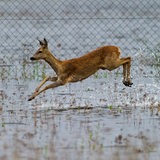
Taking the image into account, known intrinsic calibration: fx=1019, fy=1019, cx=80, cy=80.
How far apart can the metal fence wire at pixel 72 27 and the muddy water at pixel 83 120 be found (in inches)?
77.0

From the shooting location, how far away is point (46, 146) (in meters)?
11.3

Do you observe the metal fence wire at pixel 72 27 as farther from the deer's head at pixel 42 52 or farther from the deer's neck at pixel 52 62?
the deer's head at pixel 42 52

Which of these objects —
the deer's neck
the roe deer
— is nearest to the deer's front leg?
the roe deer

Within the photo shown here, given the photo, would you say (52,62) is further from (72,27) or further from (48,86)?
(72,27)

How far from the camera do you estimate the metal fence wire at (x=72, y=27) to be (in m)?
20.7

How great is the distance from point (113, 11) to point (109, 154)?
16.2m

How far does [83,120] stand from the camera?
1313 centimetres

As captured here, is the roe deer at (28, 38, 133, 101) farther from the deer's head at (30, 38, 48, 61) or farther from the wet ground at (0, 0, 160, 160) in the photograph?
the wet ground at (0, 0, 160, 160)

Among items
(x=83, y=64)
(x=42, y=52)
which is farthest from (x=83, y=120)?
(x=83, y=64)

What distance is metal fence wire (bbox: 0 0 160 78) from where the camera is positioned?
20672 millimetres

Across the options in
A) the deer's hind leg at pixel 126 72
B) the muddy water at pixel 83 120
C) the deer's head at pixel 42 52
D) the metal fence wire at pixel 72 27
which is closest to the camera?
the muddy water at pixel 83 120

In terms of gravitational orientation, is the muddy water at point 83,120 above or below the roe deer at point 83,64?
below

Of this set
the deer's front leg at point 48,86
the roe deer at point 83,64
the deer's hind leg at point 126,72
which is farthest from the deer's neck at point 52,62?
the deer's hind leg at point 126,72

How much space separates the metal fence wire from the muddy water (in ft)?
6.42
